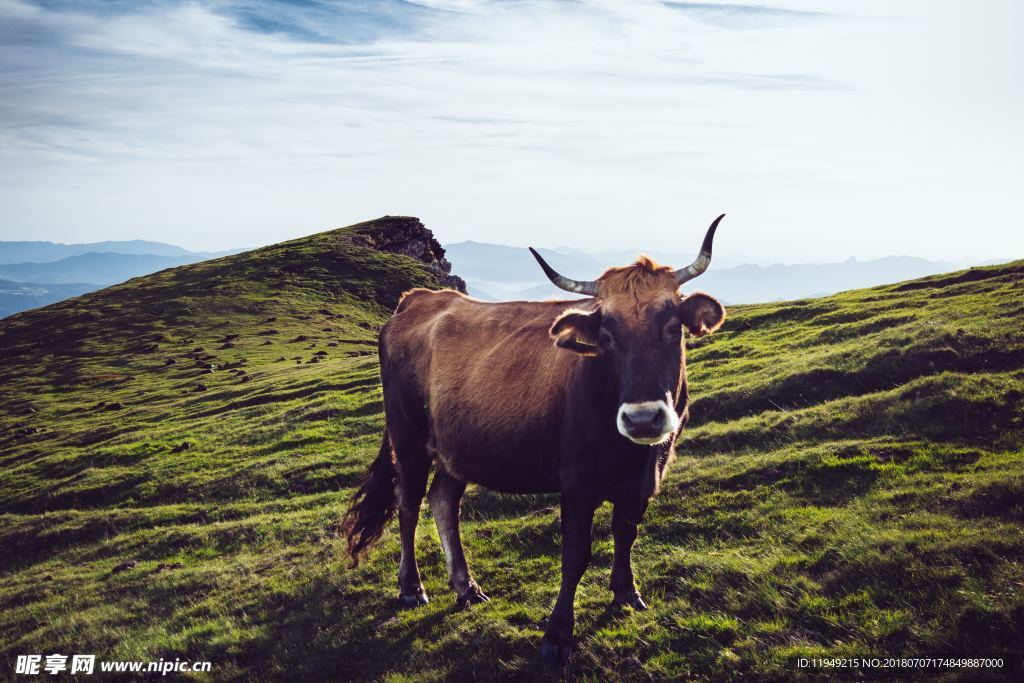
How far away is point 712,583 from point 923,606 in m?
2.36

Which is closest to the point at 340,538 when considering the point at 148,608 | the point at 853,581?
the point at 148,608

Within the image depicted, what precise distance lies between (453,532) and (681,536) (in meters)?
3.73

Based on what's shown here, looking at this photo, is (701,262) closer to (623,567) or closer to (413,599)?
(623,567)

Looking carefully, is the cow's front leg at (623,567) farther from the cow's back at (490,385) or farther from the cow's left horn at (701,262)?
the cow's left horn at (701,262)

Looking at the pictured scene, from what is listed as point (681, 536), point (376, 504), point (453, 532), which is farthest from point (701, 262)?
point (376, 504)

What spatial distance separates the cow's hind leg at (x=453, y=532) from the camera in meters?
9.52

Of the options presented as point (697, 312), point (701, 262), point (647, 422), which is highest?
point (701, 262)

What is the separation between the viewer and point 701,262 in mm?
6969

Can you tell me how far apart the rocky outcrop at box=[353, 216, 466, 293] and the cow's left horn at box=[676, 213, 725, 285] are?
96361 millimetres

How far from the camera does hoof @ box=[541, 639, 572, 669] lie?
7.30m

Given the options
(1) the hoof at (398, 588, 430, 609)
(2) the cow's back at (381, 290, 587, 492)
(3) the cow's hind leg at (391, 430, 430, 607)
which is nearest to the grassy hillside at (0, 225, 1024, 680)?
(1) the hoof at (398, 588, 430, 609)

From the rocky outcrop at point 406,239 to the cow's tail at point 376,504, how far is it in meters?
92.6

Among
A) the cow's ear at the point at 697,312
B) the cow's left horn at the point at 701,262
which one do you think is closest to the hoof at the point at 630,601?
the cow's ear at the point at 697,312

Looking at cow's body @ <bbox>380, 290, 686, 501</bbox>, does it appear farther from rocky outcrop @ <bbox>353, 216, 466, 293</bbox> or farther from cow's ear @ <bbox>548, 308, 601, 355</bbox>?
rocky outcrop @ <bbox>353, 216, 466, 293</bbox>
